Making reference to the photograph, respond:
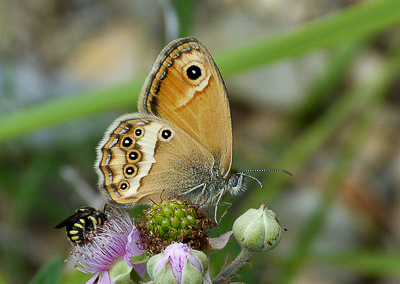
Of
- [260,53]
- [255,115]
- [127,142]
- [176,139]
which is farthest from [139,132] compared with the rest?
[255,115]

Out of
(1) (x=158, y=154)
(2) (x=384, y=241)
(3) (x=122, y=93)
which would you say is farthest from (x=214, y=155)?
(2) (x=384, y=241)

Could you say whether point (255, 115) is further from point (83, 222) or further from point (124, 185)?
point (83, 222)

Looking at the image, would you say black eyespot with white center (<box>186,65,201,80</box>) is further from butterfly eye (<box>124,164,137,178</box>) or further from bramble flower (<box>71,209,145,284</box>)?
bramble flower (<box>71,209,145,284</box>)

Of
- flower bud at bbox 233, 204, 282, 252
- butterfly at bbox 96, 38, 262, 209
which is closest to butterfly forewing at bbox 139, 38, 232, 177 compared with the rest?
butterfly at bbox 96, 38, 262, 209

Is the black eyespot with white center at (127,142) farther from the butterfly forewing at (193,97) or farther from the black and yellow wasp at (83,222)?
the black and yellow wasp at (83,222)

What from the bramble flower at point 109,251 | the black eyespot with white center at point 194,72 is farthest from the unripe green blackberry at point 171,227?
the black eyespot with white center at point 194,72

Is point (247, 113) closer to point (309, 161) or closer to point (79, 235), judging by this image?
point (309, 161)
